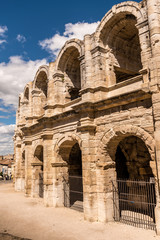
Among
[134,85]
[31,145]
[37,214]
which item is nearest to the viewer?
[134,85]

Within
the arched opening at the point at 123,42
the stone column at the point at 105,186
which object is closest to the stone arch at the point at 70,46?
the arched opening at the point at 123,42

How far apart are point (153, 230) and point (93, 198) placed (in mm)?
2464

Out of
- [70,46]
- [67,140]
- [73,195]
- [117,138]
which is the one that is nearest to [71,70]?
[70,46]

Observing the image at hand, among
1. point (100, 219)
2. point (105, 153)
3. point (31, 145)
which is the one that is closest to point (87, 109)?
point (105, 153)

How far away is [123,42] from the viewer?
33.1 feet

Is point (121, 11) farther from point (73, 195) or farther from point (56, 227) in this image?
point (73, 195)

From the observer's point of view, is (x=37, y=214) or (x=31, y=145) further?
(x=31, y=145)

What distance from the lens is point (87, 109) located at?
8875 mm

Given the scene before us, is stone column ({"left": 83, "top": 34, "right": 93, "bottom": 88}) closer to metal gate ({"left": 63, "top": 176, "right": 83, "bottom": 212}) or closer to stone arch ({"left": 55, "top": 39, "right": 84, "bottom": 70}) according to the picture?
stone arch ({"left": 55, "top": 39, "right": 84, "bottom": 70})

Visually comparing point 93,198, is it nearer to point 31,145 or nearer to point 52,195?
point 52,195

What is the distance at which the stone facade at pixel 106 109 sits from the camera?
23.5 feet

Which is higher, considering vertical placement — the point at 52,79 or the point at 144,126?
the point at 52,79

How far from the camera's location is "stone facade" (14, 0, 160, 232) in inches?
282

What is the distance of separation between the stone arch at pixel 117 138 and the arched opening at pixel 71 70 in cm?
468
